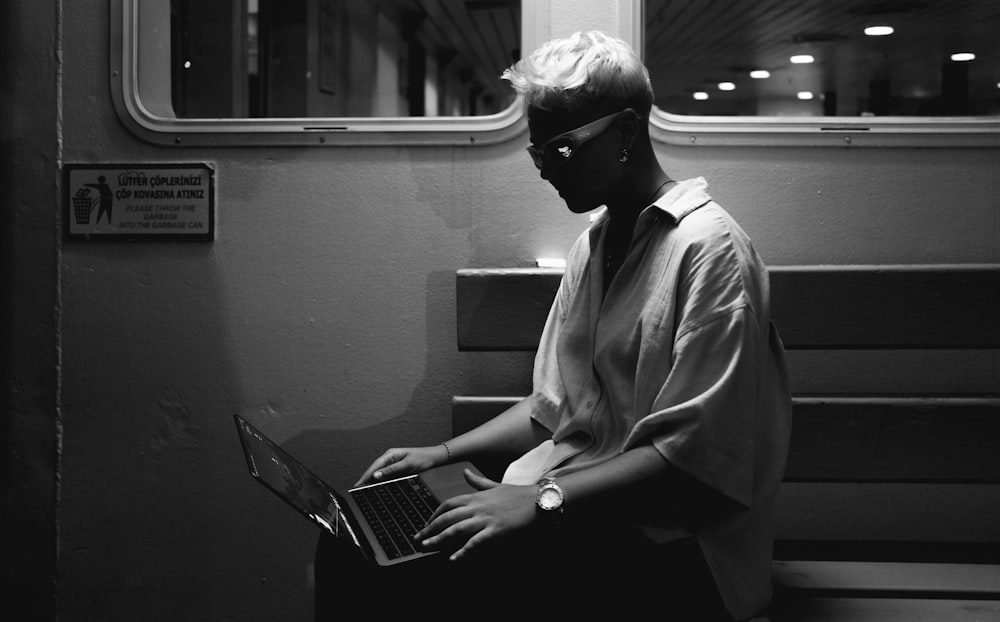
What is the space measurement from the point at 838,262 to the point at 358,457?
1460 millimetres

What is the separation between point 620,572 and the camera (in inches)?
60.0

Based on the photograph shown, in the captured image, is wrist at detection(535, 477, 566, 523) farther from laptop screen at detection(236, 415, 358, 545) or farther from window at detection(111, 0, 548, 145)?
window at detection(111, 0, 548, 145)

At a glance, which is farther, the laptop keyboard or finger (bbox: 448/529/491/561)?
the laptop keyboard

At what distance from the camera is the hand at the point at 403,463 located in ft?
6.44

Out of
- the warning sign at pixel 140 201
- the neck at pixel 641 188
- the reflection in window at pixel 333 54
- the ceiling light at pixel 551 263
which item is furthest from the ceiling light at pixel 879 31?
the warning sign at pixel 140 201

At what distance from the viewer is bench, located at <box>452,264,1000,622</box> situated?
223 centimetres

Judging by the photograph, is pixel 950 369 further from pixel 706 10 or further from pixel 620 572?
pixel 706 10

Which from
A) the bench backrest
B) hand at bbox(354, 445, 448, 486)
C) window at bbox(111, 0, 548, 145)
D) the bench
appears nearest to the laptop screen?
hand at bbox(354, 445, 448, 486)

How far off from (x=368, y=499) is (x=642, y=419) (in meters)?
0.64

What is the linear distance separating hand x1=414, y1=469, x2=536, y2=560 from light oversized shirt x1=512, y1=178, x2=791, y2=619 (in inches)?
5.8

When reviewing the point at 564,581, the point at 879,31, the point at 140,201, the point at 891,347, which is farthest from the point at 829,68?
the point at 564,581

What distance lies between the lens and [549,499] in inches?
59.4

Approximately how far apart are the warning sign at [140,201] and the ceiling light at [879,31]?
345cm

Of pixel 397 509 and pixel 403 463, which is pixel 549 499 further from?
pixel 403 463
